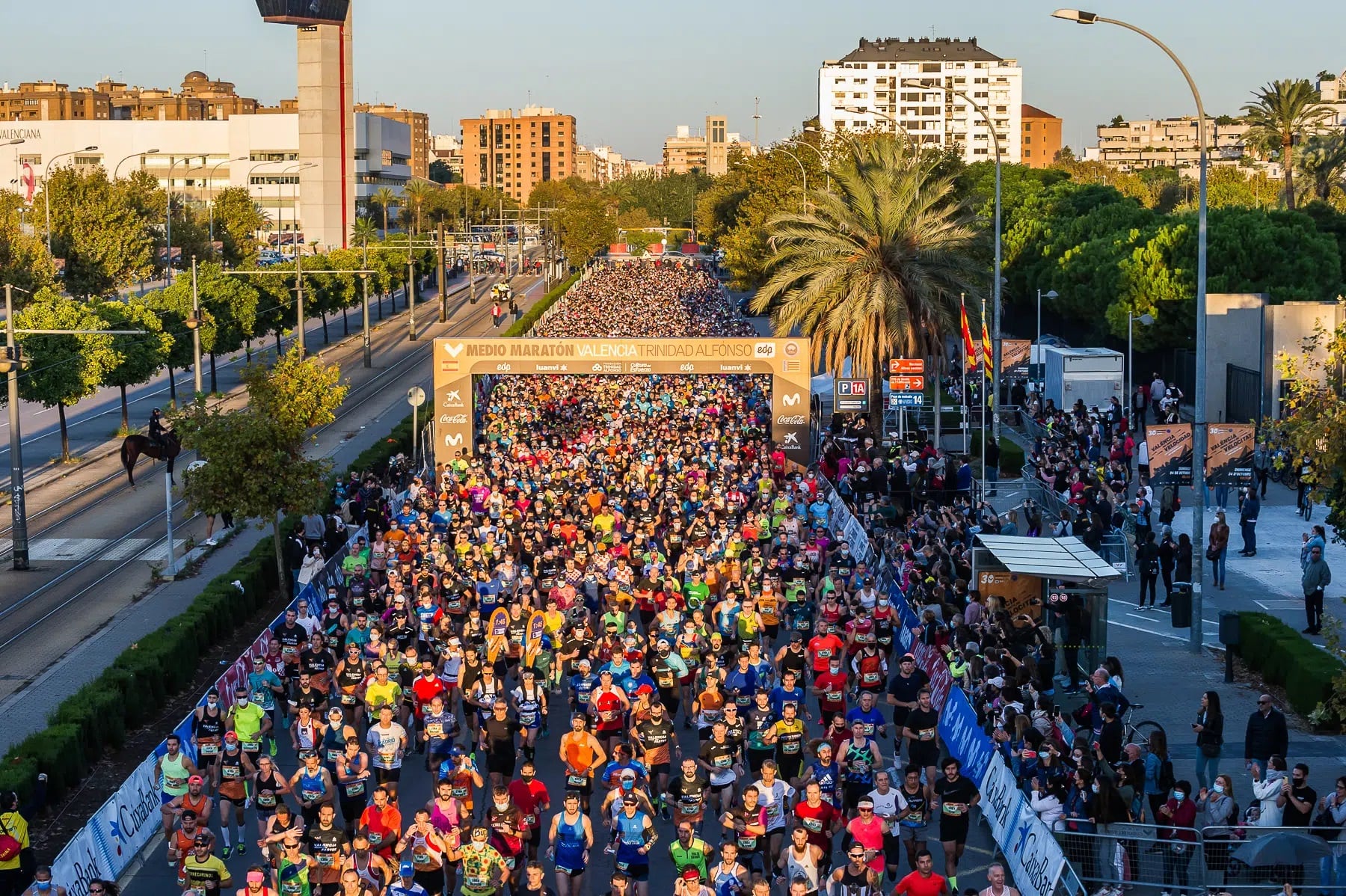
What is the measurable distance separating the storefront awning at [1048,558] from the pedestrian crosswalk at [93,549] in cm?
1650

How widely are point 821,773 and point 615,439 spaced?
20447 mm

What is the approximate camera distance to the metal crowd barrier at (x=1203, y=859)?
12023 mm

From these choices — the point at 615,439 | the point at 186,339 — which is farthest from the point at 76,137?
the point at 615,439

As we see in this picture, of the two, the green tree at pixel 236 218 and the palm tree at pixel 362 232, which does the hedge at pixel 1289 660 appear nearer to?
the green tree at pixel 236 218

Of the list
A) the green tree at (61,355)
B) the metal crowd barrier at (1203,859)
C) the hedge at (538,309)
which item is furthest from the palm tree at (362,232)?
the metal crowd barrier at (1203,859)

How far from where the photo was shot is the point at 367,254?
292ft

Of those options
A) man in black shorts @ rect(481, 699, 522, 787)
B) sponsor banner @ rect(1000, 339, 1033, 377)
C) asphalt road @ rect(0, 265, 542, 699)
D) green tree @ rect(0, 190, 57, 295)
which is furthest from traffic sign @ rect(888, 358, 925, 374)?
green tree @ rect(0, 190, 57, 295)

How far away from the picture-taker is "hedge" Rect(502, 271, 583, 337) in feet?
236

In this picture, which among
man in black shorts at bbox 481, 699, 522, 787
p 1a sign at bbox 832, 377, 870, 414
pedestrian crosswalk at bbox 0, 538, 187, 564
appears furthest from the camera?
p 1a sign at bbox 832, 377, 870, 414

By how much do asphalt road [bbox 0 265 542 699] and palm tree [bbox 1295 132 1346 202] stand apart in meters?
49.4

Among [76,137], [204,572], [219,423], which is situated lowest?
[204,572]

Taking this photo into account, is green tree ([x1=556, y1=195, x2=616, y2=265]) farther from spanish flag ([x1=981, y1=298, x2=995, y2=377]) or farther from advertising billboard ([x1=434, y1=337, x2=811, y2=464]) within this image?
spanish flag ([x1=981, y1=298, x2=995, y2=377])

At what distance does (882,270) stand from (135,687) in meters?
20.7

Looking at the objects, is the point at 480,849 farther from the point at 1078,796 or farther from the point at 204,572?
the point at 204,572
